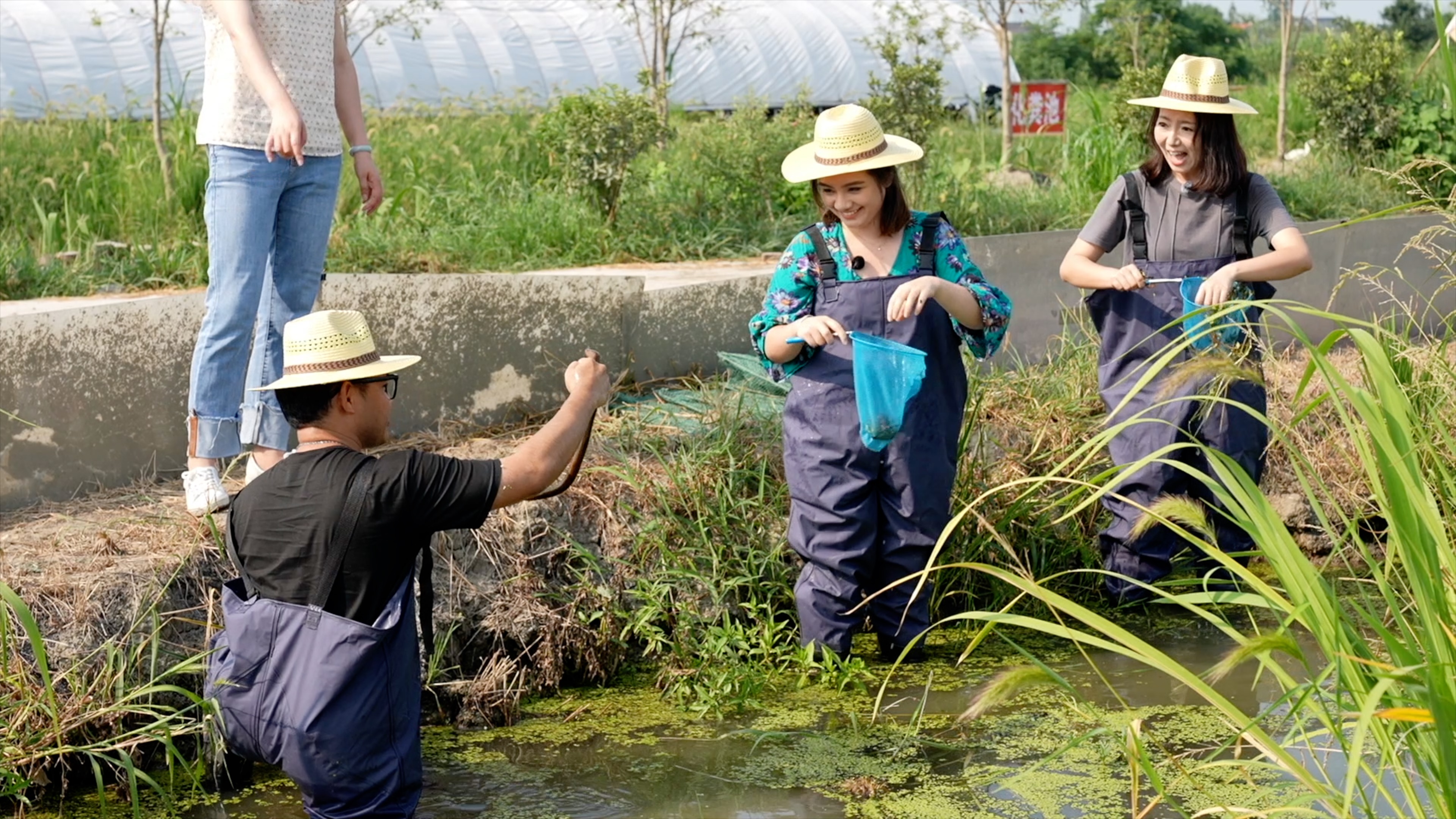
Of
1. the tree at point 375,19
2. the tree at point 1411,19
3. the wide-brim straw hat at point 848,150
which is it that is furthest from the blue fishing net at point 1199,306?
the tree at point 1411,19

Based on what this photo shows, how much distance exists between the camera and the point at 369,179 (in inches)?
182

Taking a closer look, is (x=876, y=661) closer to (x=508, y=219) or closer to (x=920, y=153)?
(x=920, y=153)

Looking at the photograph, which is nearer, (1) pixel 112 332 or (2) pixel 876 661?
(2) pixel 876 661

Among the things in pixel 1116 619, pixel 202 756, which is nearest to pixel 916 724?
pixel 1116 619

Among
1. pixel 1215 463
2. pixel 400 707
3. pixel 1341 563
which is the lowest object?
pixel 1341 563

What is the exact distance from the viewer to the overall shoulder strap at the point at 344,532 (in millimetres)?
3092

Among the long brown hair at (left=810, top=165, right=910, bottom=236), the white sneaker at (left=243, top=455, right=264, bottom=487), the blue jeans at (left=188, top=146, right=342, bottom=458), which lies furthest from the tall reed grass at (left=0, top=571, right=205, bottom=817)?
the long brown hair at (left=810, top=165, right=910, bottom=236)

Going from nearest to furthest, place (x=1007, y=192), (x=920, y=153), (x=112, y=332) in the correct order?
(x=920, y=153) → (x=112, y=332) → (x=1007, y=192)

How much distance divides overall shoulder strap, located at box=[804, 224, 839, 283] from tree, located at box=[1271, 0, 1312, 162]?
7.62 metres

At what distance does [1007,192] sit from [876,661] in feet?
14.1

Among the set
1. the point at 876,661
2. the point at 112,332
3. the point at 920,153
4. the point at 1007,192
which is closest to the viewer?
the point at 920,153

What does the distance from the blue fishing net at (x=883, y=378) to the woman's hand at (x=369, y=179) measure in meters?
1.56

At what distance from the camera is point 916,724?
405cm

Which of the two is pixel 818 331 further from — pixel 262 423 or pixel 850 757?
pixel 262 423
